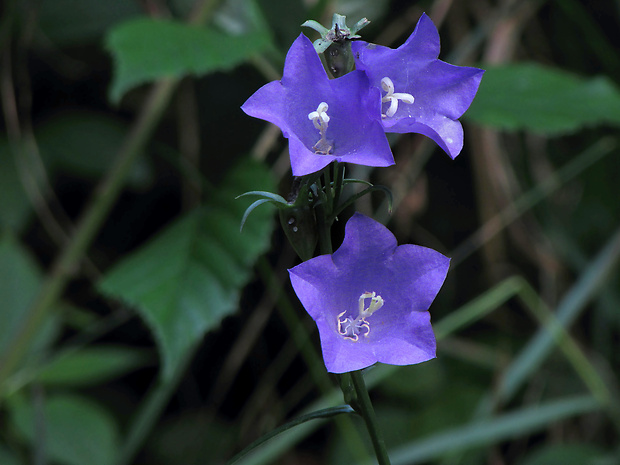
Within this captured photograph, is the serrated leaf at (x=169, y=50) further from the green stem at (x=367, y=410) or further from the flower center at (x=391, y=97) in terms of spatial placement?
the green stem at (x=367, y=410)

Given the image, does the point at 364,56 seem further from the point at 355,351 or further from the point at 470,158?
the point at 470,158

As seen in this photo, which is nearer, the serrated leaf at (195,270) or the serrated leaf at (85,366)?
the serrated leaf at (195,270)

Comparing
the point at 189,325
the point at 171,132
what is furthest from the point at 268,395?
the point at 171,132

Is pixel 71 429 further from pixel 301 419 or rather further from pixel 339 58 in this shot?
pixel 339 58

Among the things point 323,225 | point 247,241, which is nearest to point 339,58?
point 323,225

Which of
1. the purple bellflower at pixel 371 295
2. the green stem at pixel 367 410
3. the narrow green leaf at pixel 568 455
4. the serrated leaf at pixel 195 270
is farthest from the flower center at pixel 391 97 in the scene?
the narrow green leaf at pixel 568 455

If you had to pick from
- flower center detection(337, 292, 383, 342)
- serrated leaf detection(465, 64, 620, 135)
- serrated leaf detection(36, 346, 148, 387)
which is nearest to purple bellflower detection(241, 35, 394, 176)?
flower center detection(337, 292, 383, 342)

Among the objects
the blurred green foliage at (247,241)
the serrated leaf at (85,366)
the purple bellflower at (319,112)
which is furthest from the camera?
the serrated leaf at (85,366)
